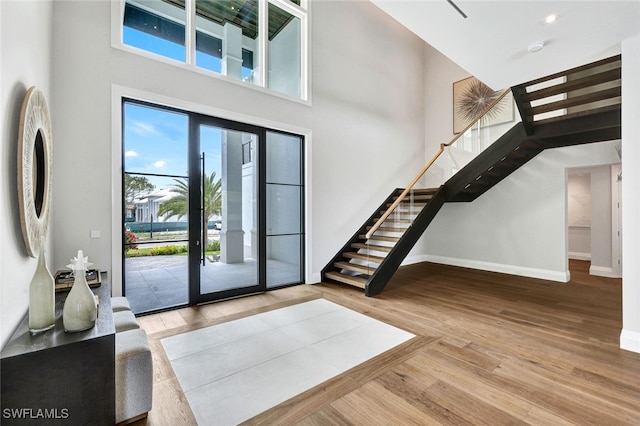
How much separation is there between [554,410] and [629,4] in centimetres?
316

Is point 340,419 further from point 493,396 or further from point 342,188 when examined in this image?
point 342,188

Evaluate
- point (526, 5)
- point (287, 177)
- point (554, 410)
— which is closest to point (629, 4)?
point (526, 5)

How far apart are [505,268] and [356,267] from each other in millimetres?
3502

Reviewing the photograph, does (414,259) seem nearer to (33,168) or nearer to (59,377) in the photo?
(59,377)

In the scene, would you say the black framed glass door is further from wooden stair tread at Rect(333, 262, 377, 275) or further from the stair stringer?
the stair stringer

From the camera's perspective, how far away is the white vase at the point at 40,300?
1.67 metres

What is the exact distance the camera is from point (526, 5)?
91.7 inches

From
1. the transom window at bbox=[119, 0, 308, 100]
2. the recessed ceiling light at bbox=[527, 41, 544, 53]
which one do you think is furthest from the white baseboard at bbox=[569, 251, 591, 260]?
the transom window at bbox=[119, 0, 308, 100]

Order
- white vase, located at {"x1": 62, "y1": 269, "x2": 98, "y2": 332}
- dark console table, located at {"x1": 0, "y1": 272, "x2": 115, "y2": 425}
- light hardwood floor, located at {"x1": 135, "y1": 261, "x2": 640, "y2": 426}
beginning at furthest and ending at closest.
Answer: light hardwood floor, located at {"x1": 135, "y1": 261, "x2": 640, "y2": 426}
white vase, located at {"x1": 62, "y1": 269, "x2": 98, "y2": 332}
dark console table, located at {"x1": 0, "y1": 272, "x2": 115, "y2": 425}

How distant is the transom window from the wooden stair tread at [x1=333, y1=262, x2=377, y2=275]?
3152mm

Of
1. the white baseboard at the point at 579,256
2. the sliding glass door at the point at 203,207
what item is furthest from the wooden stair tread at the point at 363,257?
the white baseboard at the point at 579,256

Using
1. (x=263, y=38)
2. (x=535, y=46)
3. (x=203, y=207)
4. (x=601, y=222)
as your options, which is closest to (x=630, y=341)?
(x=535, y=46)

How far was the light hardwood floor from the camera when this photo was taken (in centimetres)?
Answer: 190

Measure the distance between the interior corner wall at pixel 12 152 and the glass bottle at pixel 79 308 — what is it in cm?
26
